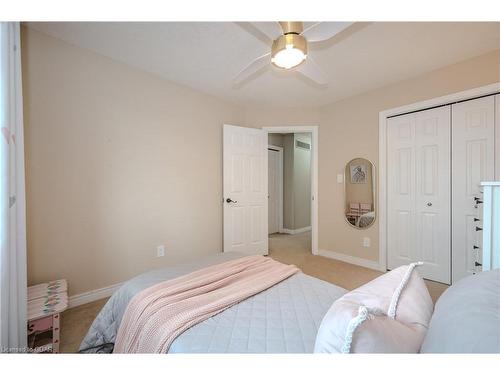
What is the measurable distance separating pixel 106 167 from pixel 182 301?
1.69 meters

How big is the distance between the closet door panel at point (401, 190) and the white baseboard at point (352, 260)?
0.49 feet

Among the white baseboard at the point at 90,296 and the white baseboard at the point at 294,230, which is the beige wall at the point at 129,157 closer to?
the white baseboard at the point at 90,296

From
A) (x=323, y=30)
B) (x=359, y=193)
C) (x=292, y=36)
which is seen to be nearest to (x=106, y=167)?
(x=292, y=36)

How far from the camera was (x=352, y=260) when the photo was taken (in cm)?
307

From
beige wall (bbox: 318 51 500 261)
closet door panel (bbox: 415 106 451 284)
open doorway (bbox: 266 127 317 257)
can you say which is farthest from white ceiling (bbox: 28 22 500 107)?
open doorway (bbox: 266 127 317 257)

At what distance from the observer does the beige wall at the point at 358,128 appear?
2184 millimetres

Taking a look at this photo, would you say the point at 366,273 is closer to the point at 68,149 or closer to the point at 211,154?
the point at 211,154

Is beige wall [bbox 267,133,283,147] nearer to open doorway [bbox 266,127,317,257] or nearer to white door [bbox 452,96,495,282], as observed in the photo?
open doorway [bbox 266,127,317,257]

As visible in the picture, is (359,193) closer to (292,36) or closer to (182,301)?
(292,36)

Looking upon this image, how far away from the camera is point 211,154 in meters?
3.00

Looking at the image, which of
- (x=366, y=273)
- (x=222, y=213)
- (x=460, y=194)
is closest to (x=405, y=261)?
(x=366, y=273)
